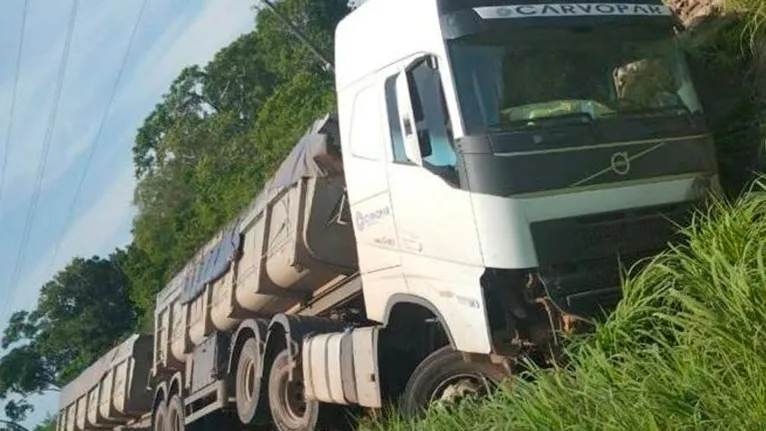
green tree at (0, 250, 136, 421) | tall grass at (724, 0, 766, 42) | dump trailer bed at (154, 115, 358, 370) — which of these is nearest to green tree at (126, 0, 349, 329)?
green tree at (0, 250, 136, 421)

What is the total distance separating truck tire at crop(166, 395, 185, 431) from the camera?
583 inches

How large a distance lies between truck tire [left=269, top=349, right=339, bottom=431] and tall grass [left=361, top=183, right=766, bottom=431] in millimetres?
2691

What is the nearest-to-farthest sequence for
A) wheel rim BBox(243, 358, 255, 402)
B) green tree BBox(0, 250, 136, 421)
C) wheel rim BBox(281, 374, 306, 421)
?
wheel rim BBox(281, 374, 306, 421), wheel rim BBox(243, 358, 255, 402), green tree BBox(0, 250, 136, 421)

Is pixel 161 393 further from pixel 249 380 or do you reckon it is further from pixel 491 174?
pixel 491 174

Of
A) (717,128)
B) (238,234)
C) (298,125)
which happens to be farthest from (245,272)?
(298,125)

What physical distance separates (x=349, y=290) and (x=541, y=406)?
3766mm

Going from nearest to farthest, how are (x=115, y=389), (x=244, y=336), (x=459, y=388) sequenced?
(x=459, y=388), (x=244, y=336), (x=115, y=389)

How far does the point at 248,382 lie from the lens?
12148 millimetres

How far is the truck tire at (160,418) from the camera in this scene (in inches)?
612

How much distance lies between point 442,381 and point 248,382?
13.3ft

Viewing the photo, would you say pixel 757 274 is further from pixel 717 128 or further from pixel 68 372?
pixel 68 372

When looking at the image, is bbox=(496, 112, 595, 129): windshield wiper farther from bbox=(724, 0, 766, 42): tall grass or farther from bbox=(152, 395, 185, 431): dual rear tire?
bbox=(152, 395, 185, 431): dual rear tire

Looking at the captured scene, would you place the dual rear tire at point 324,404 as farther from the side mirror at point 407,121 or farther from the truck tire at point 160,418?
the side mirror at point 407,121

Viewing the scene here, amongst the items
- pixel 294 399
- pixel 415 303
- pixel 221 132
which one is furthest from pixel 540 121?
pixel 221 132
